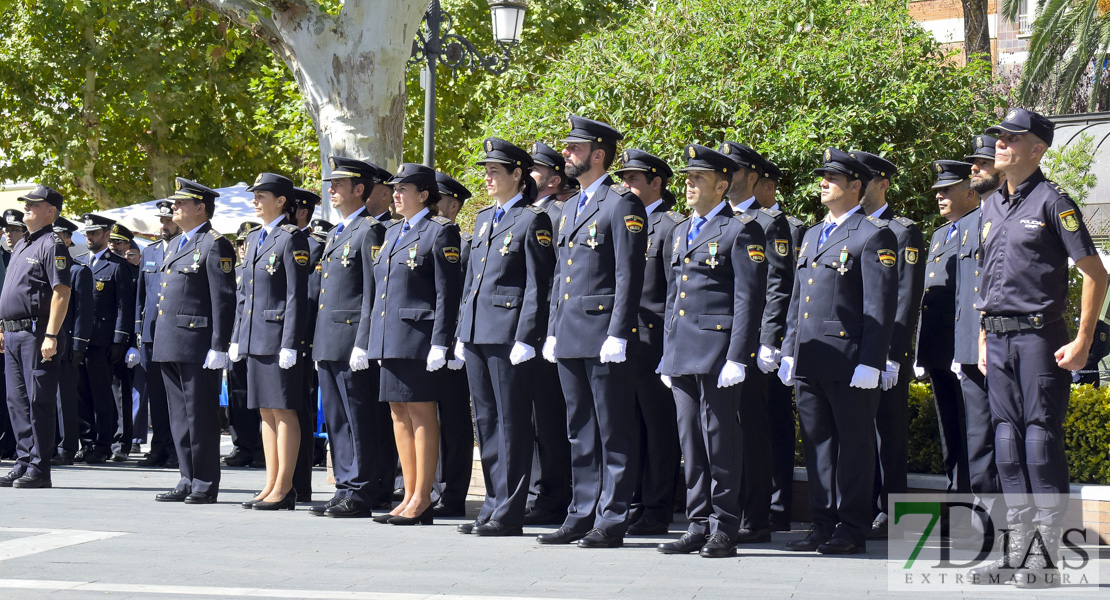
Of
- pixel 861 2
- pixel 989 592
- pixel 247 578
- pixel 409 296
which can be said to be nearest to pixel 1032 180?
pixel 989 592

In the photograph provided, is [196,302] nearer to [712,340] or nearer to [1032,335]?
[712,340]

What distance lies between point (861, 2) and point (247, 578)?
768 centimetres

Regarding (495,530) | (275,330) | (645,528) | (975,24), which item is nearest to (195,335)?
(275,330)

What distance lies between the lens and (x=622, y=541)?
7.24 m

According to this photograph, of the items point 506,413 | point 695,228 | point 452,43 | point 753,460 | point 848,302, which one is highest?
point 452,43

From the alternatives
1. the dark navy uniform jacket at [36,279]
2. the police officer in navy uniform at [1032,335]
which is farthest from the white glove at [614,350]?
the dark navy uniform jacket at [36,279]

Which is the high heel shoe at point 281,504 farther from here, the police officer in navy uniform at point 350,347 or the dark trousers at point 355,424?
the dark trousers at point 355,424

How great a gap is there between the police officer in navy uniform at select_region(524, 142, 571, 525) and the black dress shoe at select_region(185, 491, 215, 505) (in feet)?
7.37

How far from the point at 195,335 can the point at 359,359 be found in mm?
1618

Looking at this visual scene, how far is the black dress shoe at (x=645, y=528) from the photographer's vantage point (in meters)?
7.82

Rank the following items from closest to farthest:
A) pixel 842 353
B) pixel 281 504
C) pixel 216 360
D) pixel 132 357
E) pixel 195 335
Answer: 1. pixel 842 353
2. pixel 281 504
3. pixel 216 360
4. pixel 195 335
5. pixel 132 357

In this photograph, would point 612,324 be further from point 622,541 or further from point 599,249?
point 622,541

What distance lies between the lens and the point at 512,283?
24.7 feet

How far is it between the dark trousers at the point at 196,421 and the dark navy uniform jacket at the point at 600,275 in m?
2.97
